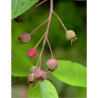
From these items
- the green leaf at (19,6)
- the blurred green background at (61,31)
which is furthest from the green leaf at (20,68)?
the blurred green background at (61,31)

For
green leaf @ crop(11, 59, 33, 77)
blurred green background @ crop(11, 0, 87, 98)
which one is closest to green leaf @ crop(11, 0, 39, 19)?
green leaf @ crop(11, 59, 33, 77)

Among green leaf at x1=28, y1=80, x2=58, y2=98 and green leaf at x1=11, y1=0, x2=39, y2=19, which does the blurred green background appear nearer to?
green leaf at x1=28, y1=80, x2=58, y2=98

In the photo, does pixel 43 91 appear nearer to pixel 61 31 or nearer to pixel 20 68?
pixel 20 68

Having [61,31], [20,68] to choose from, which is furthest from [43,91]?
[61,31]

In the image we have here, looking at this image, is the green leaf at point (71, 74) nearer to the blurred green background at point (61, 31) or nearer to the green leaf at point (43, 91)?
the green leaf at point (43, 91)

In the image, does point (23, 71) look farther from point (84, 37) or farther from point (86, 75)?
point (84, 37)
